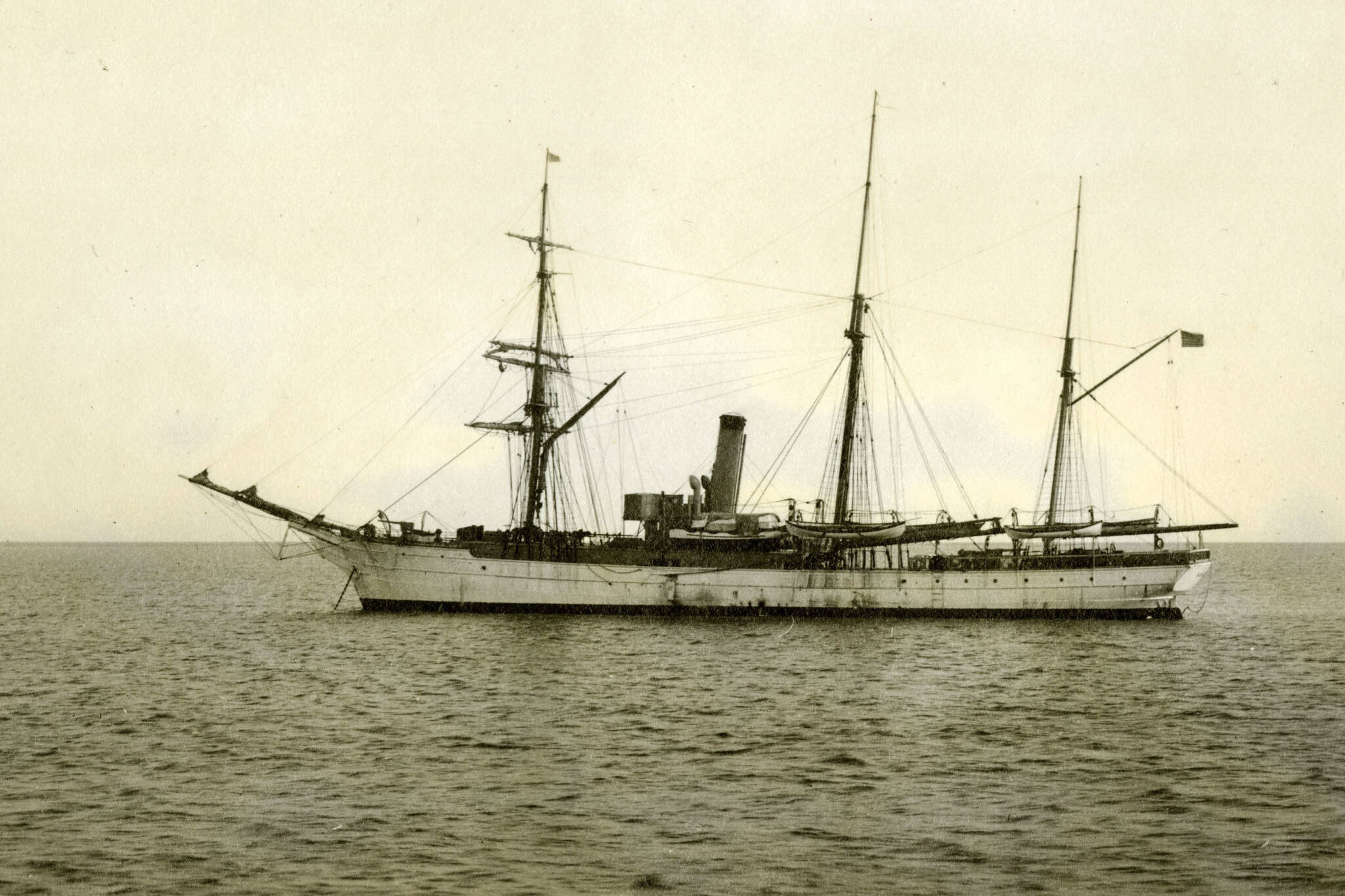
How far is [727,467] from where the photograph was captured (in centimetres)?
4984

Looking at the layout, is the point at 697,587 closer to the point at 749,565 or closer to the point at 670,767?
the point at 749,565

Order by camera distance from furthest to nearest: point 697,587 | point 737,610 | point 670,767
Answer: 1. point 737,610
2. point 697,587
3. point 670,767

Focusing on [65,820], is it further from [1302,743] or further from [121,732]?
[1302,743]

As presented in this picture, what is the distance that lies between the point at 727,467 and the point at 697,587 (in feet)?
19.7

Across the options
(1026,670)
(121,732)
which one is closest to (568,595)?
(1026,670)

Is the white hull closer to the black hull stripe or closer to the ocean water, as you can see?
the black hull stripe

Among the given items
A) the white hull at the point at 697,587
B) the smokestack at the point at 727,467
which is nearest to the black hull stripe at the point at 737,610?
the white hull at the point at 697,587

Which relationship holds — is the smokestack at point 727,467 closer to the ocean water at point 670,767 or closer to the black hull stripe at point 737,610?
the black hull stripe at point 737,610

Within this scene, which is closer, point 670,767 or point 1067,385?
point 670,767

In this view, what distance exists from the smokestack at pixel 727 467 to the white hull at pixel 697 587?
160 inches

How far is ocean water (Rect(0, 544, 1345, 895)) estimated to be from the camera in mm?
13469

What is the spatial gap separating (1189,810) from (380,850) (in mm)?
11230

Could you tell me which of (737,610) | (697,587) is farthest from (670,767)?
(737,610)

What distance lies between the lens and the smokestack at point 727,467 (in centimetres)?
4956
